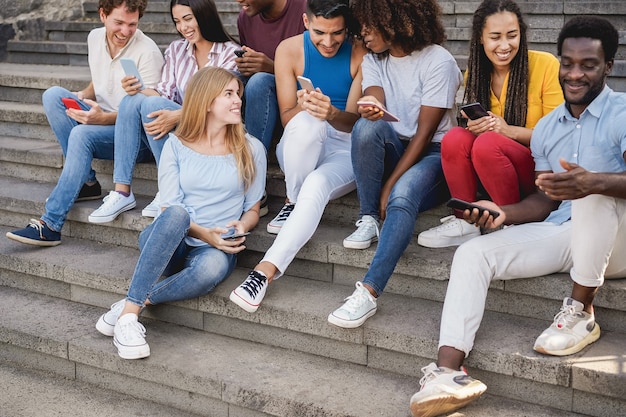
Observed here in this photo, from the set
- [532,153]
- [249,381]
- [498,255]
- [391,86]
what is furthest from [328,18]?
[249,381]

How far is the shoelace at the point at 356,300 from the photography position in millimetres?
3273

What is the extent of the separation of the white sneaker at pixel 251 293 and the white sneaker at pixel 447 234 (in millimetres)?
738

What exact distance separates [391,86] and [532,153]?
0.78 meters

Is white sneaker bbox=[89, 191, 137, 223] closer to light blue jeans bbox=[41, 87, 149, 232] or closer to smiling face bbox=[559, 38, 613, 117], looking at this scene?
light blue jeans bbox=[41, 87, 149, 232]

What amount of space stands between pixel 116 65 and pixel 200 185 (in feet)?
3.93

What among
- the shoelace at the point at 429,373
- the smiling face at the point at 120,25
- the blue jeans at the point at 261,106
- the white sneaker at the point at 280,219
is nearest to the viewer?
the shoelace at the point at 429,373

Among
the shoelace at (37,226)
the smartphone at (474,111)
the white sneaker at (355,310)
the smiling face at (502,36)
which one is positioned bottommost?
the white sneaker at (355,310)

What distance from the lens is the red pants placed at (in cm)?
330

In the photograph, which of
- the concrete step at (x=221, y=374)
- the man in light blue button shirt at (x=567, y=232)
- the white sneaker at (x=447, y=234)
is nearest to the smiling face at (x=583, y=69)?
the man in light blue button shirt at (x=567, y=232)

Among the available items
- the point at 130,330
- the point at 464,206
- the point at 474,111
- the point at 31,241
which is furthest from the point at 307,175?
the point at 31,241

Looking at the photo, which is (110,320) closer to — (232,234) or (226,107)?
(232,234)

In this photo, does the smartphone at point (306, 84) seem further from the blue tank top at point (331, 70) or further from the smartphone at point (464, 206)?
the smartphone at point (464, 206)

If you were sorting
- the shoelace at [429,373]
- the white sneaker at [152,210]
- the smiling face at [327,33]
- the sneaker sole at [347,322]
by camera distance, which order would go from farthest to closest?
1. the white sneaker at [152,210]
2. the smiling face at [327,33]
3. the sneaker sole at [347,322]
4. the shoelace at [429,373]

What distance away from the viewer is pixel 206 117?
373 centimetres
